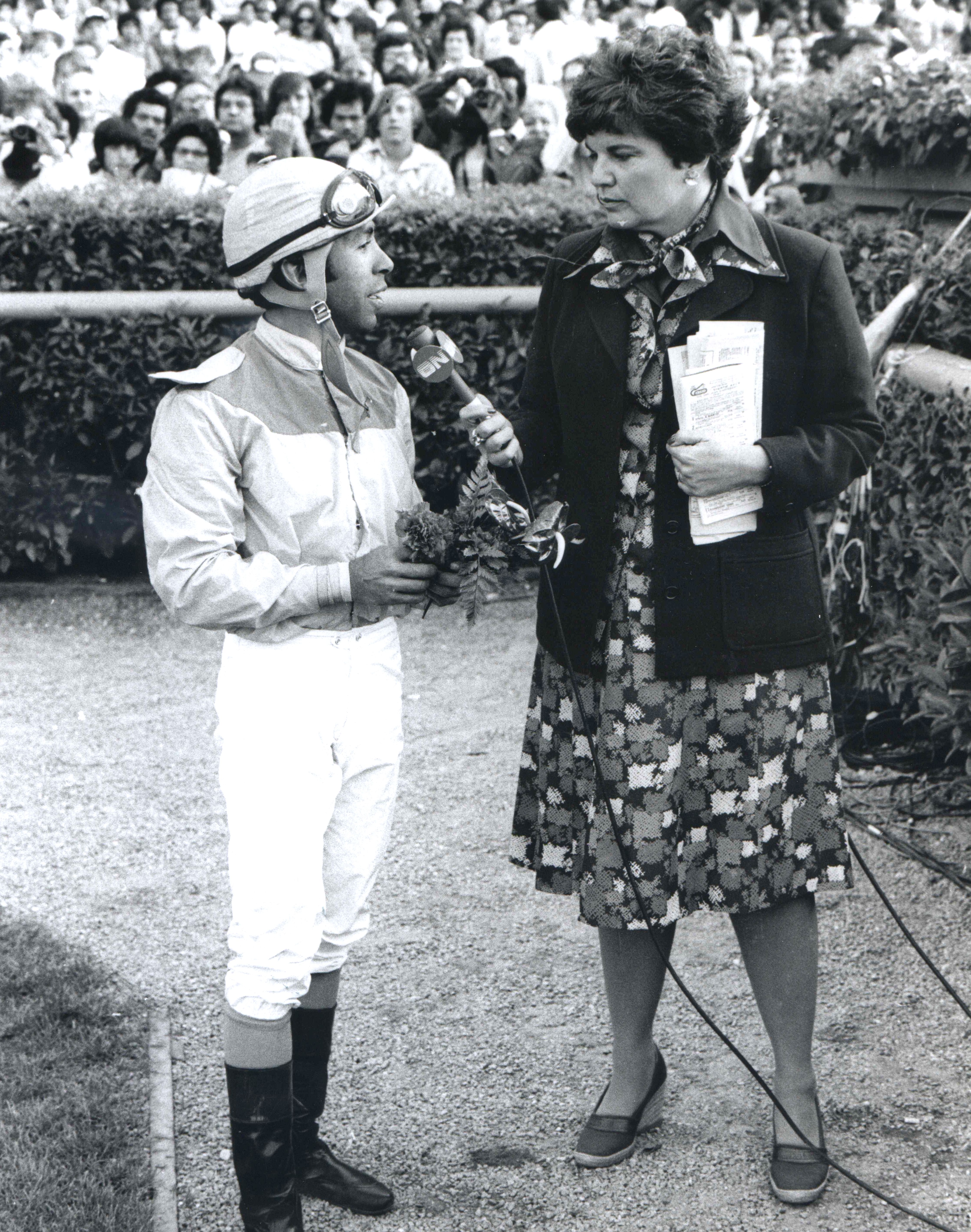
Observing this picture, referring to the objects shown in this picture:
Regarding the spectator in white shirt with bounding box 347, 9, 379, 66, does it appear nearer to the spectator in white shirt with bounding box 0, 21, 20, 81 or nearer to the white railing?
the spectator in white shirt with bounding box 0, 21, 20, 81

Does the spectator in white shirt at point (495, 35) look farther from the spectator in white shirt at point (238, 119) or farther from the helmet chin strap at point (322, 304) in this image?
the helmet chin strap at point (322, 304)

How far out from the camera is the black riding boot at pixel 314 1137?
2969 mm

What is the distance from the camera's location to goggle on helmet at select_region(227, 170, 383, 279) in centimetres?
265

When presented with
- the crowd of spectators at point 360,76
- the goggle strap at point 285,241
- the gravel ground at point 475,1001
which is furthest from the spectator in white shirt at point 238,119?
the goggle strap at point 285,241

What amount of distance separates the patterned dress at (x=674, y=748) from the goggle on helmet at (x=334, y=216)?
51 cm

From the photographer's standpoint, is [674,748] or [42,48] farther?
[42,48]

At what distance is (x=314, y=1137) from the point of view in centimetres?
304

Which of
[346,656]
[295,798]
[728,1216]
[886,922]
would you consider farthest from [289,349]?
[886,922]

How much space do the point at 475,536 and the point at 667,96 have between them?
842 millimetres

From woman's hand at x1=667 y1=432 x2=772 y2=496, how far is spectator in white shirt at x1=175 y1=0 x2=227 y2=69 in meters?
11.3

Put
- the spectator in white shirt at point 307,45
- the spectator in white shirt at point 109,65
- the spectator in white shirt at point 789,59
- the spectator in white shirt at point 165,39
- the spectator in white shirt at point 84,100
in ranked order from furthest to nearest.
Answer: the spectator in white shirt at point 307,45
the spectator in white shirt at point 165,39
the spectator in white shirt at point 109,65
the spectator in white shirt at point 789,59
the spectator in white shirt at point 84,100

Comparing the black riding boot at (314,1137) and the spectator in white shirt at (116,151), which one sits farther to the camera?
the spectator in white shirt at (116,151)

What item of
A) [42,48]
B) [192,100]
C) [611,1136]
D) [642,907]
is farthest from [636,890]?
[42,48]

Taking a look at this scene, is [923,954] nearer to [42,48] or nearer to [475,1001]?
[475,1001]
